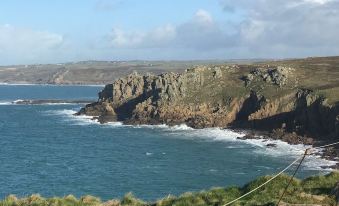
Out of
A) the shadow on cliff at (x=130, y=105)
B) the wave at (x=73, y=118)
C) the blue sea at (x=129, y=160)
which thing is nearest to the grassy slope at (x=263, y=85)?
the shadow on cliff at (x=130, y=105)

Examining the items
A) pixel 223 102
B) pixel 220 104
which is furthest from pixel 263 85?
pixel 220 104

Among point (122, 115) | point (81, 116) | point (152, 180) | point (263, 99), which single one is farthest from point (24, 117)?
point (152, 180)

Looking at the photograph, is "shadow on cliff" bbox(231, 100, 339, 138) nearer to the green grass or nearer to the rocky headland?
the rocky headland

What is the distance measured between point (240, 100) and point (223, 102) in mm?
4000

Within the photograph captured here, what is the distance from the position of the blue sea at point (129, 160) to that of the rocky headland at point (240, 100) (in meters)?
6.14

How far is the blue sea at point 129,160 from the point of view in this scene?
201ft

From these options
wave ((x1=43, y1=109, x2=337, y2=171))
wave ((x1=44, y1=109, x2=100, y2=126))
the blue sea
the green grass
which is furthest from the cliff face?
the green grass

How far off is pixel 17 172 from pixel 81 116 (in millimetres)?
70259

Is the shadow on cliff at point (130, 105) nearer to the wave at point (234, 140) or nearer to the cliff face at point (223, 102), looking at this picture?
the cliff face at point (223, 102)

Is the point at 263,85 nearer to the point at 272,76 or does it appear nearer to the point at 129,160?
the point at 272,76

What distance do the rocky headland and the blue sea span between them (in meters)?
6.14

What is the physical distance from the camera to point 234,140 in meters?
94.9

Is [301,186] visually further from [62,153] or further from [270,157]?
[62,153]

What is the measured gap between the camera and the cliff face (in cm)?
10094
